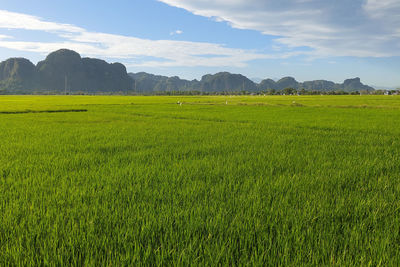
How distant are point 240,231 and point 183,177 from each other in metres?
1.86

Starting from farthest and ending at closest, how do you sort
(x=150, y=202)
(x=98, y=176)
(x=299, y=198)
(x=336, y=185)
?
1. (x=98, y=176)
2. (x=336, y=185)
3. (x=299, y=198)
4. (x=150, y=202)

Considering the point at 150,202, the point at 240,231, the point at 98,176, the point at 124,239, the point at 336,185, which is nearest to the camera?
the point at 124,239

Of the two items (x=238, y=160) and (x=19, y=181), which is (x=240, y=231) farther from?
(x=19, y=181)

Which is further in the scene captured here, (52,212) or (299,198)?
(299,198)

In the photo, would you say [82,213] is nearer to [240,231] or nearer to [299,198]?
[240,231]

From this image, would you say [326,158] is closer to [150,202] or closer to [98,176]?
[150,202]

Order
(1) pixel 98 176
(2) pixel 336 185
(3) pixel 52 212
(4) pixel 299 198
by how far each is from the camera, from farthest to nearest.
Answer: (1) pixel 98 176 < (2) pixel 336 185 < (4) pixel 299 198 < (3) pixel 52 212

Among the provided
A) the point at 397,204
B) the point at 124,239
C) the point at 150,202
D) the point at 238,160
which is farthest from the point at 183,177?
the point at 397,204

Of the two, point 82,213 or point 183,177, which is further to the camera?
point 183,177

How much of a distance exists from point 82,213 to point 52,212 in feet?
1.06

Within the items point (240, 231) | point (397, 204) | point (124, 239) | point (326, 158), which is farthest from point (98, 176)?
point (326, 158)

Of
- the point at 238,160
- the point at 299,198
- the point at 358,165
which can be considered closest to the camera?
the point at 299,198

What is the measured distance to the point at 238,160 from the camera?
531 centimetres

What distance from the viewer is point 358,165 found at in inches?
195
